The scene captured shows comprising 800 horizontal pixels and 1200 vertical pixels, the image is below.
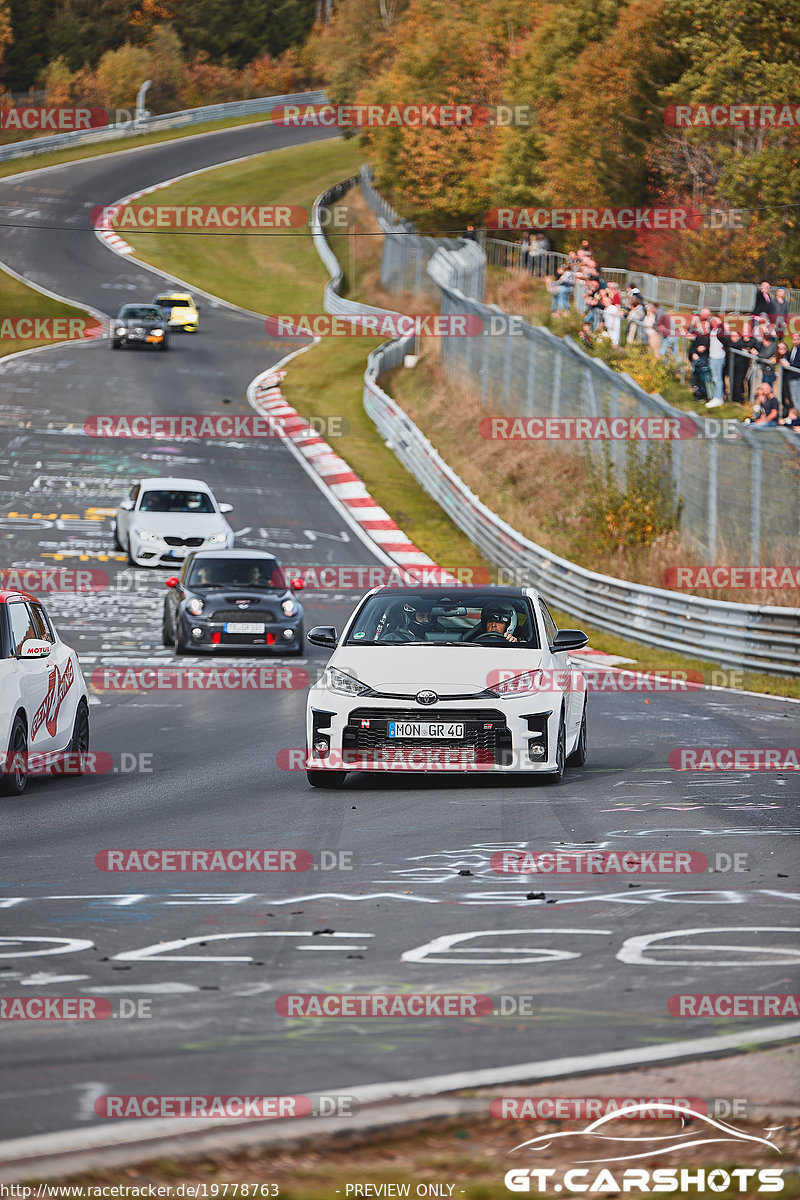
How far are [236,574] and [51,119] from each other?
90.3m

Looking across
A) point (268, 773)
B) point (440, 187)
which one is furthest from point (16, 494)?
point (440, 187)

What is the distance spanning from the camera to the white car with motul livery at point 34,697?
12.0 metres

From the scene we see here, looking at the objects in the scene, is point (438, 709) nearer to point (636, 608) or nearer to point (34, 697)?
point (34, 697)

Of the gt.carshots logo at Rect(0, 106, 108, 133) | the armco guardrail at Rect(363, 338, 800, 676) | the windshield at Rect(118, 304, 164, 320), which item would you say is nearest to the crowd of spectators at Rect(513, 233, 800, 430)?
the armco guardrail at Rect(363, 338, 800, 676)

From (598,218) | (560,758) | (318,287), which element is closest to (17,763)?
(560,758)

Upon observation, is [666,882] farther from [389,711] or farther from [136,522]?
[136,522]

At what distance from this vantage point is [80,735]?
14.0 m

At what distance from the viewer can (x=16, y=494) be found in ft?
125

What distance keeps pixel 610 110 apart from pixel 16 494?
24.3m

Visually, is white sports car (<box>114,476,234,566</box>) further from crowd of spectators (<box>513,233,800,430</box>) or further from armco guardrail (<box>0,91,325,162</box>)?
armco guardrail (<box>0,91,325,162</box>)

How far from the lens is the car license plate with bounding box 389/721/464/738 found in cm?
1175

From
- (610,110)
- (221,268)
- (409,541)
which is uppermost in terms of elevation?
(610,110)

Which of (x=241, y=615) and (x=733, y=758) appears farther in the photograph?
(x=241, y=615)

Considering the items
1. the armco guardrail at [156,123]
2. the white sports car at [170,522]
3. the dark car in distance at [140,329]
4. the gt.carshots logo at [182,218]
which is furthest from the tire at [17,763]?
the armco guardrail at [156,123]
